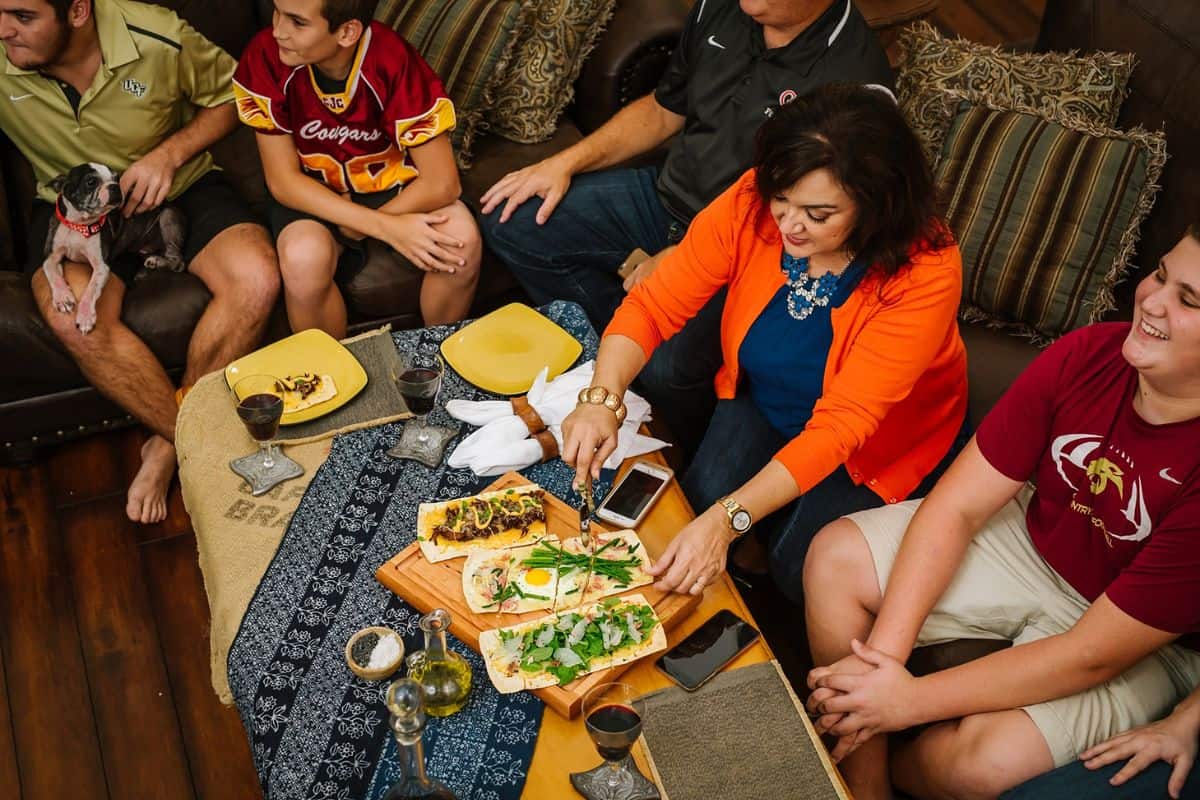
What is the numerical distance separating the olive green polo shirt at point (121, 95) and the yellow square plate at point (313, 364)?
86 cm

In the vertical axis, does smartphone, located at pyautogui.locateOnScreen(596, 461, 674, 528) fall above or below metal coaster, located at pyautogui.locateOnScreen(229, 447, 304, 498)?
above

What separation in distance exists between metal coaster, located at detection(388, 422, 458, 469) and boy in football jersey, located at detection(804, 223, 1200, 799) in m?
0.75

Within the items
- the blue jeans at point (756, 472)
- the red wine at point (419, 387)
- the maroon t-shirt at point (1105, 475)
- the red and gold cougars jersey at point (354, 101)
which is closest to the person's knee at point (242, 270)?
the red and gold cougars jersey at point (354, 101)

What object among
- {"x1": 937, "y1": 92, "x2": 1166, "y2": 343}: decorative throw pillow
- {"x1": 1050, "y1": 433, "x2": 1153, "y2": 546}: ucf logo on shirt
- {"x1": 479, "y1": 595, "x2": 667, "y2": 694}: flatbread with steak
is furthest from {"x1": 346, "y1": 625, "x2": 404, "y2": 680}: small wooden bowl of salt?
{"x1": 937, "y1": 92, "x2": 1166, "y2": 343}: decorative throw pillow

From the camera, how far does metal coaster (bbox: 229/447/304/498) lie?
1929 mm

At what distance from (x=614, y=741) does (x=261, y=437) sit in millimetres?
896

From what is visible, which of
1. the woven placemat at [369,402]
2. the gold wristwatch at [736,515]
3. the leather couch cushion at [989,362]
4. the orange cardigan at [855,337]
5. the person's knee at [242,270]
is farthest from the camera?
the person's knee at [242,270]

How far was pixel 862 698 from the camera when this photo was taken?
1.76 metres

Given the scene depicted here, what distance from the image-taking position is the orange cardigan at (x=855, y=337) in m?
1.94

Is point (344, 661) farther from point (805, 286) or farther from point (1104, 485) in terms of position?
point (1104, 485)

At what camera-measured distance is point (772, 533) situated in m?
2.32

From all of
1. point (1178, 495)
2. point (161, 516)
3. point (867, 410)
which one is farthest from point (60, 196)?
point (1178, 495)

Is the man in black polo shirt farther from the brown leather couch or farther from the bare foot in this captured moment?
the bare foot

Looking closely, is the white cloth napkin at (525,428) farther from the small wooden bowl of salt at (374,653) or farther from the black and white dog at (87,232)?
the black and white dog at (87,232)
